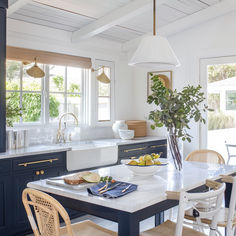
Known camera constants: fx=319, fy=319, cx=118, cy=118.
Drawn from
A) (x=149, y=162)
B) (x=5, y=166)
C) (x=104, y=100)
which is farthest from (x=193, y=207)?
(x=104, y=100)

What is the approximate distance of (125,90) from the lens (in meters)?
5.50

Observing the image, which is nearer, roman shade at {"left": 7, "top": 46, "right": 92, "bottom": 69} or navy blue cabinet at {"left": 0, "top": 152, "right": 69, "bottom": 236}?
navy blue cabinet at {"left": 0, "top": 152, "right": 69, "bottom": 236}

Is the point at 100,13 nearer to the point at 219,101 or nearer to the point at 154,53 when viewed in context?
the point at 154,53

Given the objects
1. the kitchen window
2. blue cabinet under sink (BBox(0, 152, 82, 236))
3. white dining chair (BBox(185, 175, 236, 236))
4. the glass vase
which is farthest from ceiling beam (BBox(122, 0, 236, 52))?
white dining chair (BBox(185, 175, 236, 236))

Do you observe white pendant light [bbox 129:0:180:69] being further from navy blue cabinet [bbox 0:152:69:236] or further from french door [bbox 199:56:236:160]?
french door [bbox 199:56:236:160]

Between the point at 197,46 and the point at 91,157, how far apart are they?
2423mm

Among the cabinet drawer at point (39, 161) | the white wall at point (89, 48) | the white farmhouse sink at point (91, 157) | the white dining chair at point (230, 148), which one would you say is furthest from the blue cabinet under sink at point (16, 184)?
the white dining chair at point (230, 148)

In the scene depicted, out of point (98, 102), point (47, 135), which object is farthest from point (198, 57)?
point (47, 135)

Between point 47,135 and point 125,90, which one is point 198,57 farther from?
point 47,135

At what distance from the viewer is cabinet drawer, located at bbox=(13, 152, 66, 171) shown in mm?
3295

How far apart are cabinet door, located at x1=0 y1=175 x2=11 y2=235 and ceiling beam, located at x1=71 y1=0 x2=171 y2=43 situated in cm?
215

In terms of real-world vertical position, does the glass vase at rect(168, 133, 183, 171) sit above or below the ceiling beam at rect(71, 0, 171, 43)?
below

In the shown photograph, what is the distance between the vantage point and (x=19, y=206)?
332cm

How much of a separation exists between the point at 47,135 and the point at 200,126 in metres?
2.30
